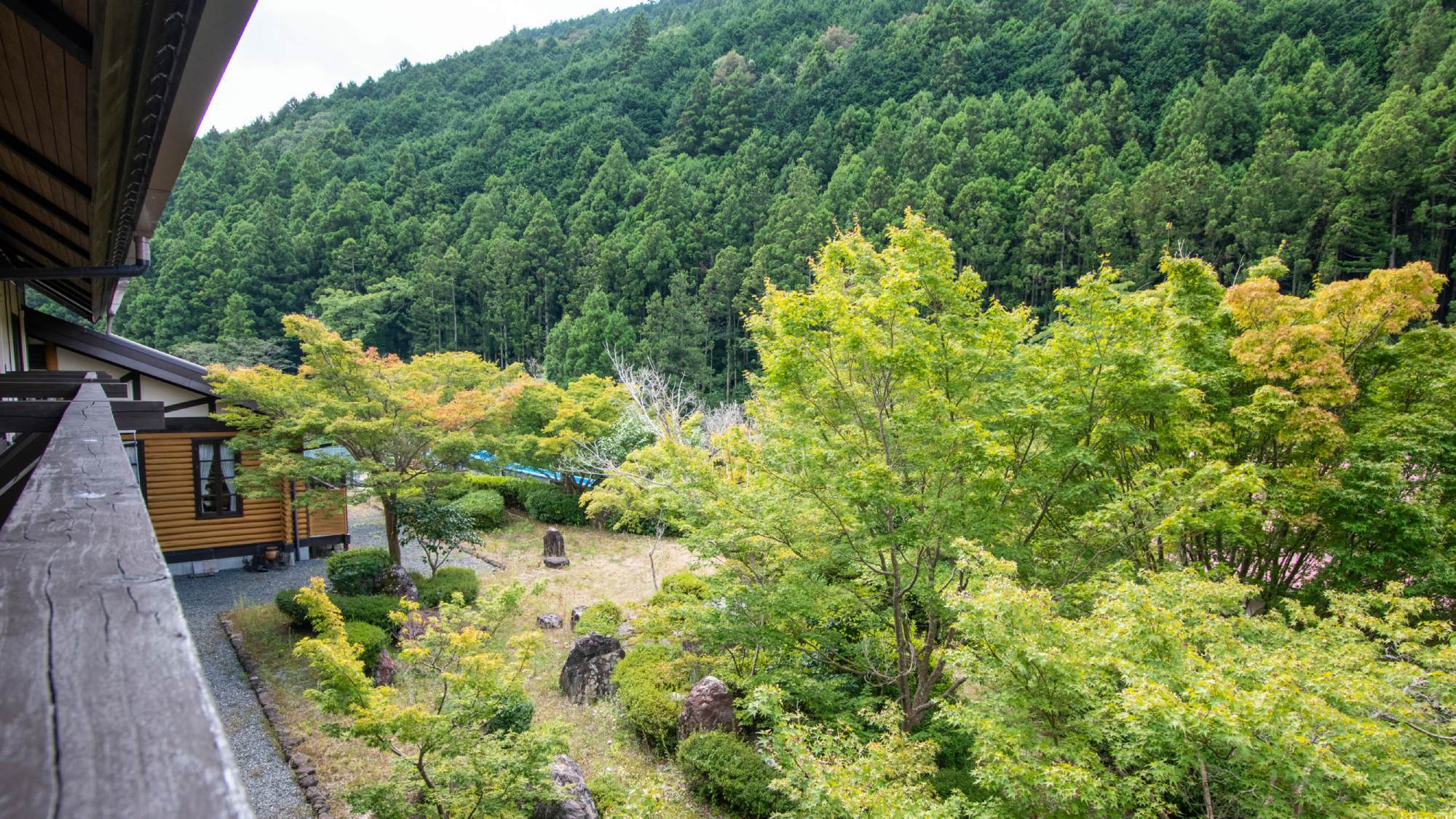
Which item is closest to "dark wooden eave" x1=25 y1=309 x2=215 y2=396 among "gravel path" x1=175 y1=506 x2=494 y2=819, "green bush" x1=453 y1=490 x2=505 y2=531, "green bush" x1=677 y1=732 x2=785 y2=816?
"gravel path" x1=175 y1=506 x2=494 y2=819

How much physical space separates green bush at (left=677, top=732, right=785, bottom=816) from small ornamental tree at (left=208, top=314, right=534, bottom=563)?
20.5 feet

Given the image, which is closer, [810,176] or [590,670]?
[590,670]

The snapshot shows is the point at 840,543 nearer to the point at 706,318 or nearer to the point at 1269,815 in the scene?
the point at 1269,815

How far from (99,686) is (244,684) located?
32.3 feet

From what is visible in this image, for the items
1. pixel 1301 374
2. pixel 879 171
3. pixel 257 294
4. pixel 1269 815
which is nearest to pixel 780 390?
pixel 1269 815

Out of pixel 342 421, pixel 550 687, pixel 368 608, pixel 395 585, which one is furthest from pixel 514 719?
pixel 342 421

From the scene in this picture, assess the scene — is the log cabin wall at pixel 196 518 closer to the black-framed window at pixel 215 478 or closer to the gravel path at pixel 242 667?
the black-framed window at pixel 215 478

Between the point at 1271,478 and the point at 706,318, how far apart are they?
97.0 feet

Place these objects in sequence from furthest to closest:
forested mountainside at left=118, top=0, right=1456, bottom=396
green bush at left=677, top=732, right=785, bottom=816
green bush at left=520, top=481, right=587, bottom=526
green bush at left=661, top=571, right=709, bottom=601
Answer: forested mountainside at left=118, top=0, right=1456, bottom=396, green bush at left=520, top=481, right=587, bottom=526, green bush at left=661, top=571, right=709, bottom=601, green bush at left=677, top=732, right=785, bottom=816

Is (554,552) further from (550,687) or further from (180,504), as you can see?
(180,504)

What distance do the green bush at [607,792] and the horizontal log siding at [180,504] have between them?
931cm

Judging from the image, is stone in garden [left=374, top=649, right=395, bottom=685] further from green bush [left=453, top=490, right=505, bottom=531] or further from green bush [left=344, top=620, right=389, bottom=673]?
green bush [left=453, top=490, right=505, bottom=531]

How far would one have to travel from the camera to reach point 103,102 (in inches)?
72.5

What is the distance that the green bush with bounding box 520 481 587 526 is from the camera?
58.9 ft
